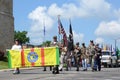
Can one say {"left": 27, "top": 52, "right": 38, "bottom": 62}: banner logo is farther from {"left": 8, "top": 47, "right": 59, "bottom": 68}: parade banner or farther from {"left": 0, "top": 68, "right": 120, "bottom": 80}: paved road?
{"left": 0, "top": 68, "right": 120, "bottom": 80}: paved road

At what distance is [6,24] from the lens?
61.2m

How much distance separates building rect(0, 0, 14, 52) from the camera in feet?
198

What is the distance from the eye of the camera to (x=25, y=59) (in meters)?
24.2

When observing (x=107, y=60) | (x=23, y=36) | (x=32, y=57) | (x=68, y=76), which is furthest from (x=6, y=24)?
(x=23, y=36)

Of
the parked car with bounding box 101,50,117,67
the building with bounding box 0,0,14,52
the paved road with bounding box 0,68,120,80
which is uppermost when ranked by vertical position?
the building with bounding box 0,0,14,52

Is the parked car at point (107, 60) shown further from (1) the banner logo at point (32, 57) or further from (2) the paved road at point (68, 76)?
(2) the paved road at point (68, 76)

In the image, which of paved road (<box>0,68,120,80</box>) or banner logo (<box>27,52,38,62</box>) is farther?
Result: banner logo (<box>27,52,38,62</box>)

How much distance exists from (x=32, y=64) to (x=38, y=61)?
1.32ft

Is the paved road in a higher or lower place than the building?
lower

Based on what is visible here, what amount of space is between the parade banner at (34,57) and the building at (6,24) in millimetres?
35279

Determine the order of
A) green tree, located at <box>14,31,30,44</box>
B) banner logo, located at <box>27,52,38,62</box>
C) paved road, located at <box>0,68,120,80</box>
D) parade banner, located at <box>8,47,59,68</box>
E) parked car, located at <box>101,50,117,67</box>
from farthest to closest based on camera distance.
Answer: green tree, located at <box>14,31,30,44</box>
parked car, located at <box>101,50,117,67</box>
banner logo, located at <box>27,52,38,62</box>
parade banner, located at <box>8,47,59,68</box>
paved road, located at <box>0,68,120,80</box>

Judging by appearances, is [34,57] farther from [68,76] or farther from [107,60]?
[107,60]

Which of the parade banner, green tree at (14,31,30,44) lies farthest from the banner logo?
green tree at (14,31,30,44)

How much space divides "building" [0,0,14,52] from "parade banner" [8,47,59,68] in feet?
116
